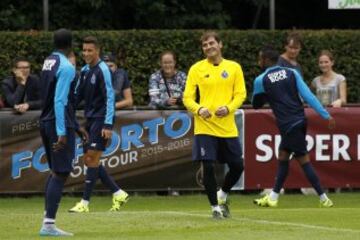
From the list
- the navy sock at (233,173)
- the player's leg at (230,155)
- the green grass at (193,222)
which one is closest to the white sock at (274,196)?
the green grass at (193,222)

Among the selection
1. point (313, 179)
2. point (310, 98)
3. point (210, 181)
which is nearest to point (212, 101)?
point (210, 181)

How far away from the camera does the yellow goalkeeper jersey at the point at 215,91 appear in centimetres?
1336

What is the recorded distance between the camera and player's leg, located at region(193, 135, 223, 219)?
13312 mm

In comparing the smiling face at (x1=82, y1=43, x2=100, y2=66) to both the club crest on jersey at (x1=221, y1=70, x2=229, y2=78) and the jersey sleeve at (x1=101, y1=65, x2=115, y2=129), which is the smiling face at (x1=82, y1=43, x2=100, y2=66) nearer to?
the jersey sleeve at (x1=101, y1=65, x2=115, y2=129)

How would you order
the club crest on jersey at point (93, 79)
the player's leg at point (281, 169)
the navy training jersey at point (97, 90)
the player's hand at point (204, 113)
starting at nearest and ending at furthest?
the player's hand at point (204, 113) < the navy training jersey at point (97, 90) < the club crest on jersey at point (93, 79) < the player's leg at point (281, 169)

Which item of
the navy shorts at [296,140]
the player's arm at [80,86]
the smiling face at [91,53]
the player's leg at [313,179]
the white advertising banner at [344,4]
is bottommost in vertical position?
the player's leg at [313,179]

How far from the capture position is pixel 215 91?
1338 cm

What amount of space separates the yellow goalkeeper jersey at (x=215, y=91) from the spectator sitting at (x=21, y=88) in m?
4.66

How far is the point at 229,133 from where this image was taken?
44.3ft

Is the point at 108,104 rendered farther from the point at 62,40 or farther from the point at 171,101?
the point at 171,101

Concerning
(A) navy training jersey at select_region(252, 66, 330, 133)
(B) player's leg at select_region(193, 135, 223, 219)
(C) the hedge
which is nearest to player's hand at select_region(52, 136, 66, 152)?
(B) player's leg at select_region(193, 135, 223, 219)

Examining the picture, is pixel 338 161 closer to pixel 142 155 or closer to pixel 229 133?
pixel 142 155

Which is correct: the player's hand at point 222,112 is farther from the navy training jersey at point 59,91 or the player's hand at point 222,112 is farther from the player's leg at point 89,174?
the player's leg at point 89,174

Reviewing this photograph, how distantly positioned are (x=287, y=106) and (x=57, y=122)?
14.8 ft
